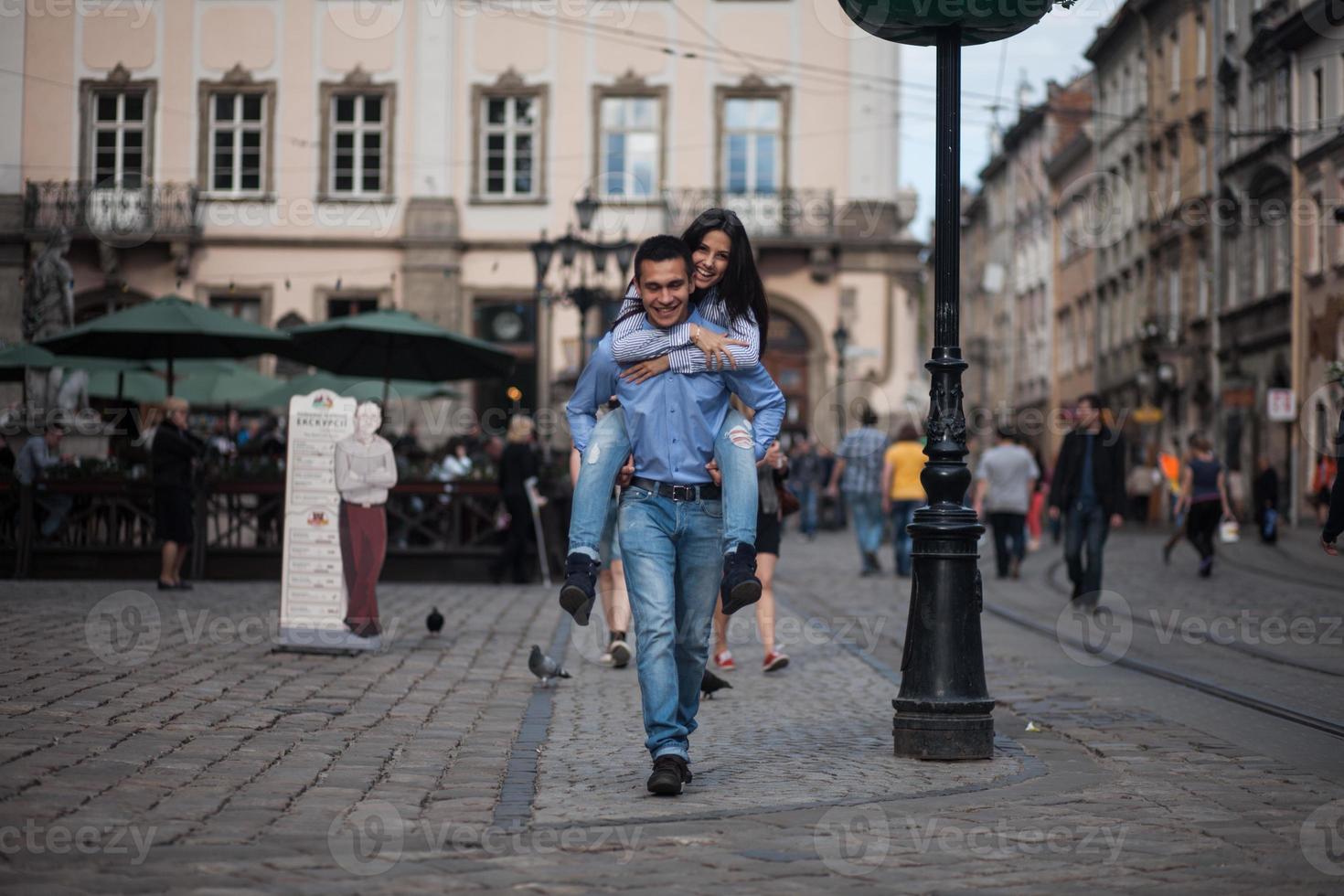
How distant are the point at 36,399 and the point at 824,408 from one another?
1826 cm

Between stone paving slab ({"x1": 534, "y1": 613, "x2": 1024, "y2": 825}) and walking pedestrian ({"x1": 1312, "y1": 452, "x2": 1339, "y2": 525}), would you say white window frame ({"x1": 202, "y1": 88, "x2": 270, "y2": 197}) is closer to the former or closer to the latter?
walking pedestrian ({"x1": 1312, "y1": 452, "x2": 1339, "y2": 525})

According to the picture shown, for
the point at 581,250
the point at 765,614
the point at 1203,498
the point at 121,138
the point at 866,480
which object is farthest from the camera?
the point at 121,138

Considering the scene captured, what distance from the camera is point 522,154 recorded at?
122ft

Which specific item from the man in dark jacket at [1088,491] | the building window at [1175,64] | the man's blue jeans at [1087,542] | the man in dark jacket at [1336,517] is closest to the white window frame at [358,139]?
the man in dark jacket at [1088,491]

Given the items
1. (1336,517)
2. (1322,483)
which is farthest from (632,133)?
(1336,517)

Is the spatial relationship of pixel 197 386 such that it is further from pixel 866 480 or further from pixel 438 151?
pixel 866 480

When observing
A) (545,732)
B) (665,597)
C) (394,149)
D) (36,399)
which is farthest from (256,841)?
(394,149)

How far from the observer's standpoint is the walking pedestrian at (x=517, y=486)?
1958cm

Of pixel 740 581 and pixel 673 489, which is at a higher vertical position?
pixel 673 489

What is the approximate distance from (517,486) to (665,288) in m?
13.0

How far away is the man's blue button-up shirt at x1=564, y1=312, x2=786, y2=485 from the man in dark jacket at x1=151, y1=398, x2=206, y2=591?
1148 centimetres

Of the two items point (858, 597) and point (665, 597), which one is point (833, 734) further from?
point (858, 597)

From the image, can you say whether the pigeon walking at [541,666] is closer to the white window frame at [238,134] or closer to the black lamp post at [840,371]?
the black lamp post at [840,371]

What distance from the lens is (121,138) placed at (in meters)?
35.9
